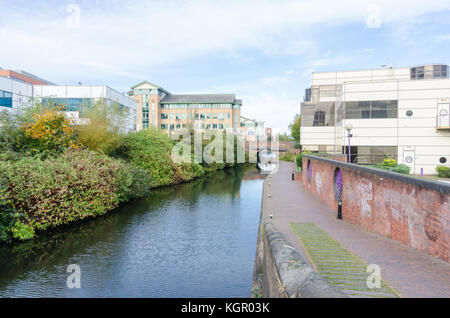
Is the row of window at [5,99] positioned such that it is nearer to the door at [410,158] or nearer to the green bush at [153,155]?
the green bush at [153,155]

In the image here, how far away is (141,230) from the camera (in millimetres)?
15250

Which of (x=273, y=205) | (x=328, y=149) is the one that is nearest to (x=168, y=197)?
(x=273, y=205)

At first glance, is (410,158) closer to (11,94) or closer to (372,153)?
(372,153)

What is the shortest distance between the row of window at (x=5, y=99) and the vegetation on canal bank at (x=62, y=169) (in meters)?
12.0

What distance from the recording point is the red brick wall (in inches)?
269

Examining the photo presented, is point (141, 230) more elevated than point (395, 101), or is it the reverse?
point (395, 101)

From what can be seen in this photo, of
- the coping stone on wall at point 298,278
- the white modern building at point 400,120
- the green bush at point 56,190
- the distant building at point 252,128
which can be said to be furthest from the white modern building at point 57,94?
the distant building at point 252,128

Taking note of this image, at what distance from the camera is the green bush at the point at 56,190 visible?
525 inches

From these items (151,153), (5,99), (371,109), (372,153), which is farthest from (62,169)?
(371,109)

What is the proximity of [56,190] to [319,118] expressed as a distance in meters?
30.9

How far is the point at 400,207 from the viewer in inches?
338

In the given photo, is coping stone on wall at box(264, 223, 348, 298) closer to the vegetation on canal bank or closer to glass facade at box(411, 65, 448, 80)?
the vegetation on canal bank

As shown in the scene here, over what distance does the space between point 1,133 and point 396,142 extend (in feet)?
87.9
